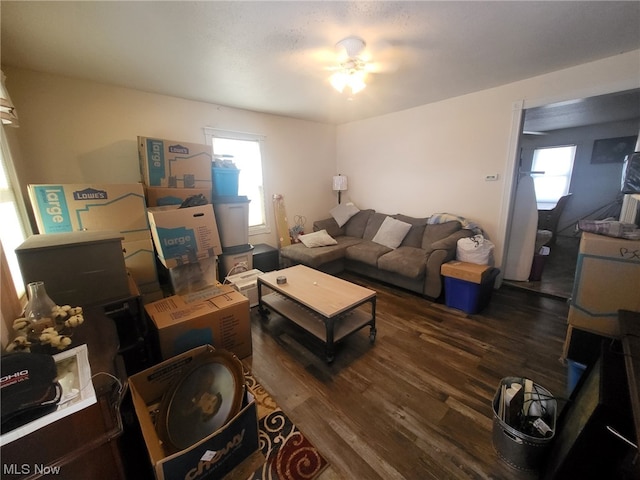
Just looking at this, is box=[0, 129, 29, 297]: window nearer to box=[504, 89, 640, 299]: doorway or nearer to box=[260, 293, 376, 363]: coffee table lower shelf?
box=[260, 293, 376, 363]: coffee table lower shelf

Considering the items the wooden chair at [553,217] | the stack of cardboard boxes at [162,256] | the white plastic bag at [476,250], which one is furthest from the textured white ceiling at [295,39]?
the wooden chair at [553,217]

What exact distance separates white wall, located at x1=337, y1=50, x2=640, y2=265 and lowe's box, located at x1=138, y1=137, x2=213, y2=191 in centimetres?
264

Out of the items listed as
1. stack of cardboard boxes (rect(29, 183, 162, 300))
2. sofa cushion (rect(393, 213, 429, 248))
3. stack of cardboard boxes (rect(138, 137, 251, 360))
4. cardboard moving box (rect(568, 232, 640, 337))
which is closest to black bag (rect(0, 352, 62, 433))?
stack of cardboard boxes (rect(138, 137, 251, 360))

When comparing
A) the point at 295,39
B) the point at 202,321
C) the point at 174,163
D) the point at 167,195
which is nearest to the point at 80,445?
the point at 202,321

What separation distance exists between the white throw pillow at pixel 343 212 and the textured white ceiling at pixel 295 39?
2047 millimetres

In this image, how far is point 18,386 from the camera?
2.21 feet

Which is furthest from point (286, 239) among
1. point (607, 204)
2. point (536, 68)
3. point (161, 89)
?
point (607, 204)

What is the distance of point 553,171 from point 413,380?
22.0ft

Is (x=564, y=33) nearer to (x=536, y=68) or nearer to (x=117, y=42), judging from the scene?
(x=536, y=68)

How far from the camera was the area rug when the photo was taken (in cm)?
117

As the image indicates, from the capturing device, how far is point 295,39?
177cm

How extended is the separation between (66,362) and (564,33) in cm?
346

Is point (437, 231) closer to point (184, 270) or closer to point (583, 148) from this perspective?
point (184, 270)

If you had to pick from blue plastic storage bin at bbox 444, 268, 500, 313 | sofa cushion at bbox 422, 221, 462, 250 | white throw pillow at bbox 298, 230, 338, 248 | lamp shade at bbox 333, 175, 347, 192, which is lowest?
blue plastic storage bin at bbox 444, 268, 500, 313
